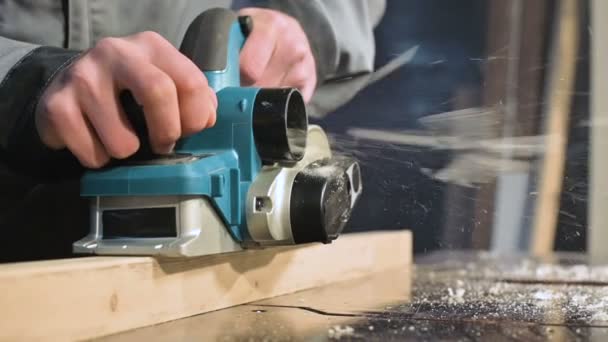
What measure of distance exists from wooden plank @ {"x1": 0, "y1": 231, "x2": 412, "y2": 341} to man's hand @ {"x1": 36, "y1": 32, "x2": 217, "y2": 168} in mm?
131

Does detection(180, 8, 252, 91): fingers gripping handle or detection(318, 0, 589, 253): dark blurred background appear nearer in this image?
detection(180, 8, 252, 91): fingers gripping handle

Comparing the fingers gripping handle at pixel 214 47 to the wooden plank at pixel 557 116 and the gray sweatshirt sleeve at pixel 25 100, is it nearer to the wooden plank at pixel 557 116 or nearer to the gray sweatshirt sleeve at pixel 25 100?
the gray sweatshirt sleeve at pixel 25 100

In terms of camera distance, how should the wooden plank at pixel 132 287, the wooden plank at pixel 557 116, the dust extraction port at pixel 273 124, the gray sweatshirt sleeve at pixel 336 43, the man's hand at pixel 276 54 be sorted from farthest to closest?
1. the gray sweatshirt sleeve at pixel 336 43
2. the wooden plank at pixel 557 116
3. the man's hand at pixel 276 54
4. the dust extraction port at pixel 273 124
5. the wooden plank at pixel 132 287

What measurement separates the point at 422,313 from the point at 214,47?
0.41 metres

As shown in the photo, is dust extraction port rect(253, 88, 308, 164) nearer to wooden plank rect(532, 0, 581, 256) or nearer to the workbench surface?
the workbench surface

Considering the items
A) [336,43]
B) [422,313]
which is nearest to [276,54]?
[336,43]

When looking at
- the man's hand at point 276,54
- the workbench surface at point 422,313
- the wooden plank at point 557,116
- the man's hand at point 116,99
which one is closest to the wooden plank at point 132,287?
the workbench surface at point 422,313

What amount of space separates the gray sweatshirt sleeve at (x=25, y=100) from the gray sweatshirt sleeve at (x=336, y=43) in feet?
1.74

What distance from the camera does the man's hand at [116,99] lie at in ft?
2.48

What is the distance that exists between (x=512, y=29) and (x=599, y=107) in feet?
0.69

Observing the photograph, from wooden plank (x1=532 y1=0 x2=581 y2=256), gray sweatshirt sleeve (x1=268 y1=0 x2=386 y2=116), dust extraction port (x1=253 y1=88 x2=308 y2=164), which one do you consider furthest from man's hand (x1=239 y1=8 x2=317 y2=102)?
wooden plank (x1=532 y1=0 x2=581 y2=256)

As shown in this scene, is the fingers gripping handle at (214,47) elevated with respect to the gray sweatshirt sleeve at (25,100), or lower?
elevated

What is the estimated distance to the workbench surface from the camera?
71 cm

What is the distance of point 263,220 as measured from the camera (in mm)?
856
